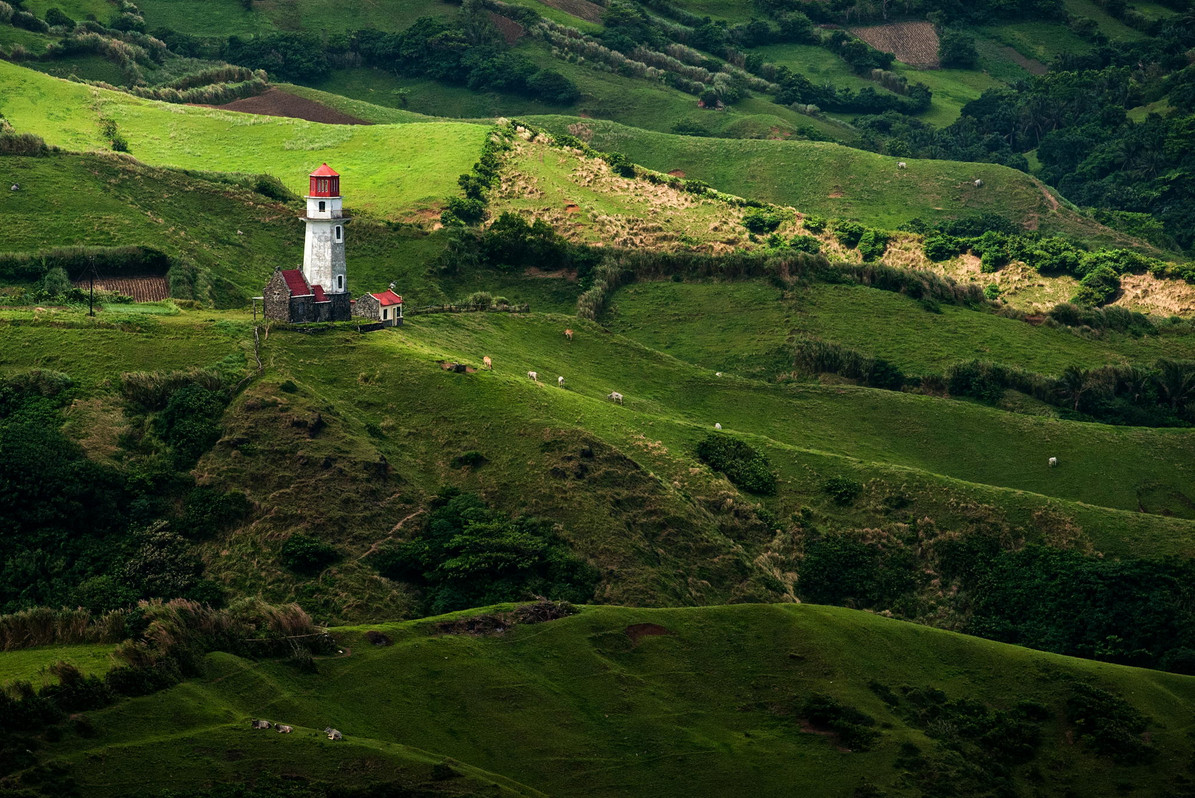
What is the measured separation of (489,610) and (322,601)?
8.19 m

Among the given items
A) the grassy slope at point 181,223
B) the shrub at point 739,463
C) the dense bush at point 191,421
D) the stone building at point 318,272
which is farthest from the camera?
the grassy slope at point 181,223

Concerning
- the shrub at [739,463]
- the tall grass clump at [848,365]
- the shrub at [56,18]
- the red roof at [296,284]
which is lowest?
the shrub at [739,463]

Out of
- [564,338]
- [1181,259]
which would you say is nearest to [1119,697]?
[564,338]

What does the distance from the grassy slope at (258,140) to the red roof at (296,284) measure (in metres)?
50.8

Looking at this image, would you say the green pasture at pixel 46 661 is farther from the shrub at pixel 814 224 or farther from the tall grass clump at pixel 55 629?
the shrub at pixel 814 224

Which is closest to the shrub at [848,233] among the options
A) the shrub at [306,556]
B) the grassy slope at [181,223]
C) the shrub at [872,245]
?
the shrub at [872,245]

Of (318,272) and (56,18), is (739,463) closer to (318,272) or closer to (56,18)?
(318,272)

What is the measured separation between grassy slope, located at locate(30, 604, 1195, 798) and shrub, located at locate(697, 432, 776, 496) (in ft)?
59.2

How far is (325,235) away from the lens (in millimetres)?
86688

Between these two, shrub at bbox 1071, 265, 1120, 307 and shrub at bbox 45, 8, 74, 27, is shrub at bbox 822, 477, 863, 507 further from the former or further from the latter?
shrub at bbox 45, 8, 74, 27

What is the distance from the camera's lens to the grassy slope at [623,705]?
51.8m

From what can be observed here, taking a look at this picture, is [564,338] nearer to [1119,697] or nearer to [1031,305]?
[1119,697]

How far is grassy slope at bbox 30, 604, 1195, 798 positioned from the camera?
170 ft

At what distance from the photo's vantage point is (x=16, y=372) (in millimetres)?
77312
